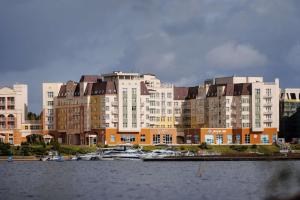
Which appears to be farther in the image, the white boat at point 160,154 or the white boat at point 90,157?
the white boat at point 90,157

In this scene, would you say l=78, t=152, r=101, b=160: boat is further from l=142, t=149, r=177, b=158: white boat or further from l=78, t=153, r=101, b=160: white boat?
l=142, t=149, r=177, b=158: white boat

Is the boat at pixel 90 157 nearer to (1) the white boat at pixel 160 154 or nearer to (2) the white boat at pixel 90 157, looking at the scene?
(2) the white boat at pixel 90 157

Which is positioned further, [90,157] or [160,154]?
[90,157]

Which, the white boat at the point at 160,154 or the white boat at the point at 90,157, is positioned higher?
the white boat at the point at 160,154

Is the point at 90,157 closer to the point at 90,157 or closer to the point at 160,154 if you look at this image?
the point at 90,157

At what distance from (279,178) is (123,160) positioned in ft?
500

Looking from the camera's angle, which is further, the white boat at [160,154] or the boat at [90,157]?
the boat at [90,157]

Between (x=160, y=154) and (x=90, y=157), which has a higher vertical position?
(x=160, y=154)

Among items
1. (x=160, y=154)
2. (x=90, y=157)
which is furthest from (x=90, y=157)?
(x=160, y=154)

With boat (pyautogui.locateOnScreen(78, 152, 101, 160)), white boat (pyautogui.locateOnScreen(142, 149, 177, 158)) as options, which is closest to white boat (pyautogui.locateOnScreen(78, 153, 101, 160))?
boat (pyautogui.locateOnScreen(78, 152, 101, 160))

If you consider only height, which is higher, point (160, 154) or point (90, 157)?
point (160, 154)

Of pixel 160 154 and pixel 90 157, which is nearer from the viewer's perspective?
pixel 160 154

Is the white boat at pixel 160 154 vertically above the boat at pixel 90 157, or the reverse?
the white boat at pixel 160 154

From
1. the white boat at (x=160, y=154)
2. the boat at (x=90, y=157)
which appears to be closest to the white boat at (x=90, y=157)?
the boat at (x=90, y=157)
